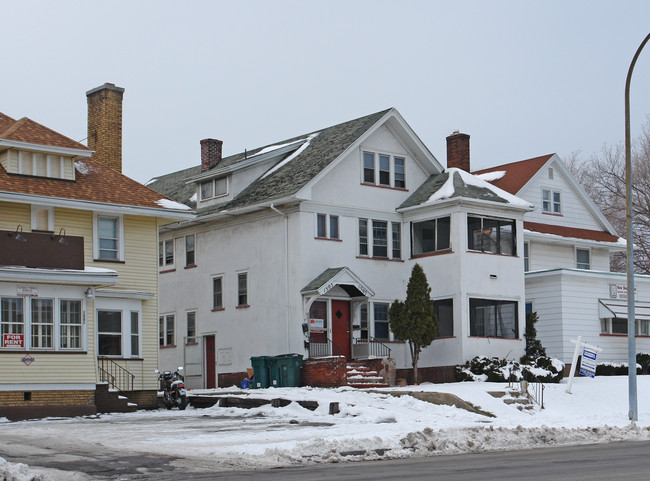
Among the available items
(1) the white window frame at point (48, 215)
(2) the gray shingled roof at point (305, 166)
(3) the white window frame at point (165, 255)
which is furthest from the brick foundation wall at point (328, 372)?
(3) the white window frame at point (165, 255)

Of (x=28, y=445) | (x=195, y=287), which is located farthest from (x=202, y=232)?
(x=28, y=445)

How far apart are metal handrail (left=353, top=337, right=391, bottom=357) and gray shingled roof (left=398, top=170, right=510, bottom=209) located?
5.02 m

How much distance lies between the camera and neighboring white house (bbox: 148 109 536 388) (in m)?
33.2

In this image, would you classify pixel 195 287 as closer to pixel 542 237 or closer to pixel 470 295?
pixel 470 295

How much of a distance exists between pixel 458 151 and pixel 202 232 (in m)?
10.7

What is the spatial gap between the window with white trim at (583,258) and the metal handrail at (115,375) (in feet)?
68.8

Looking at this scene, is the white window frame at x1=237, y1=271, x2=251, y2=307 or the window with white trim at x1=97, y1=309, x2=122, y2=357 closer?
the window with white trim at x1=97, y1=309, x2=122, y2=357

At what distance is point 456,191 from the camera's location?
3419 centimetres

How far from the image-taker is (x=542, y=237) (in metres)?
39.4

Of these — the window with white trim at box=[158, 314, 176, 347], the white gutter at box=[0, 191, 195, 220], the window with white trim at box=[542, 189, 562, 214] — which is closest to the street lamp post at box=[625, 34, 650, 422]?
the white gutter at box=[0, 191, 195, 220]

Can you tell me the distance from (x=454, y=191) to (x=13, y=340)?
1592 centimetres

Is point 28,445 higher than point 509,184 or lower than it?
lower

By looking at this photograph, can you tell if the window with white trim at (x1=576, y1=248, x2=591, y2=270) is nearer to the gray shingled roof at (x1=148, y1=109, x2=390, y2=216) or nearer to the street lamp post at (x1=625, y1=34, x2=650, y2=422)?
the gray shingled roof at (x1=148, y1=109, x2=390, y2=216)

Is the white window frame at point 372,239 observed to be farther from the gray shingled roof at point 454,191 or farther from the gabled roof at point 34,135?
the gabled roof at point 34,135
